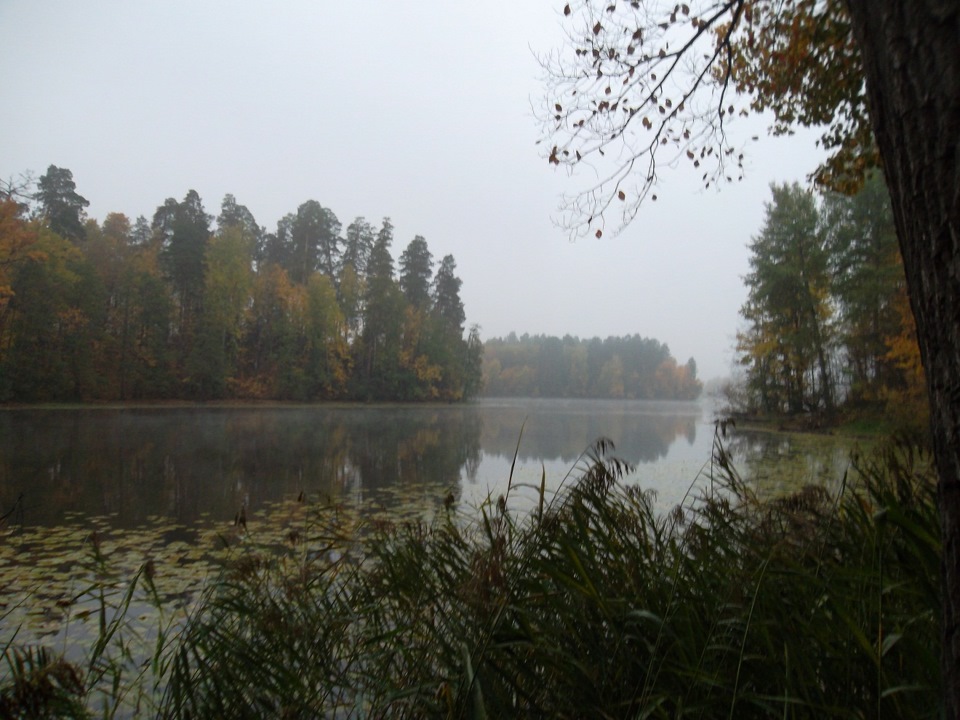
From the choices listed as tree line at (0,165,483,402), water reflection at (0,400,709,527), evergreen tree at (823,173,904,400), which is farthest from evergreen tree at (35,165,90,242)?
evergreen tree at (823,173,904,400)

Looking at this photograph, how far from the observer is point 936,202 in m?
1.13

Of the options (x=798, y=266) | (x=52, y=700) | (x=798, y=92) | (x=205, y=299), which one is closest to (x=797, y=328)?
(x=798, y=266)

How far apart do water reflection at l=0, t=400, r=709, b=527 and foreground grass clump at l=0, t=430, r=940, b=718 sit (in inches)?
63.7

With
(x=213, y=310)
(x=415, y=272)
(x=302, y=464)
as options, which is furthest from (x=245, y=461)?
(x=415, y=272)

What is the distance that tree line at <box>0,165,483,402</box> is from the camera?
81.7 feet

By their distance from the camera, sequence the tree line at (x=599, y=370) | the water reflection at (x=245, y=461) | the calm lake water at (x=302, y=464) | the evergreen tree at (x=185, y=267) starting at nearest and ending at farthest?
1. the calm lake water at (x=302, y=464)
2. the water reflection at (x=245, y=461)
3. the evergreen tree at (x=185, y=267)
4. the tree line at (x=599, y=370)

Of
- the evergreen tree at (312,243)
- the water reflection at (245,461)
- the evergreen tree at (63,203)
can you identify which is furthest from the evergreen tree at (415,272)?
the water reflection at (245,461)

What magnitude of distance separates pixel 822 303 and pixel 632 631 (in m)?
24.3

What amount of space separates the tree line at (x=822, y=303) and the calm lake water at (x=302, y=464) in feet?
16.6

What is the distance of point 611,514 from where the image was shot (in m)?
2.67

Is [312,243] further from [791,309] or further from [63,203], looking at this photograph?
A: [791,309]

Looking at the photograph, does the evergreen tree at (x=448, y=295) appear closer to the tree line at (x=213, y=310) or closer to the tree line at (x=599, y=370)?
the tree line at (x=213, y=310)

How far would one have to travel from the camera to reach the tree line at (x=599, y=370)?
47.2 meters

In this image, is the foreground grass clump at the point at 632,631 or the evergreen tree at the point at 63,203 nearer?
the foreground grass clump at the point at 632,631
